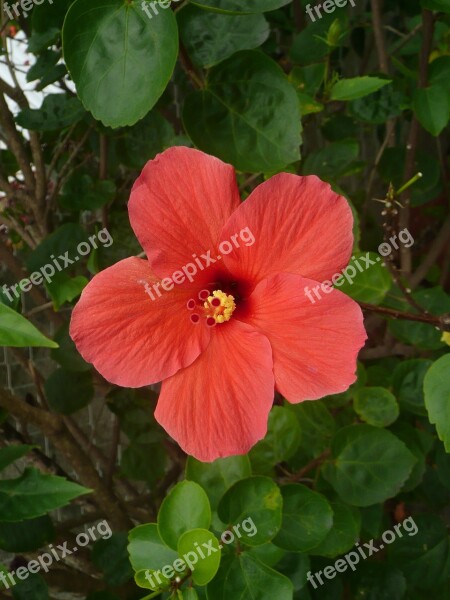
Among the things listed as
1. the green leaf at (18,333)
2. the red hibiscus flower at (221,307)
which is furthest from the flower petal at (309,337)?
the green leaf at (18,333)

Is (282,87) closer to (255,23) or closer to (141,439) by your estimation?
(255,23)

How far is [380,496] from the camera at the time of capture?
934 mm

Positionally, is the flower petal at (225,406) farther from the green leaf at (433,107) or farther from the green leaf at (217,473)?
the green leaf at (433,107)

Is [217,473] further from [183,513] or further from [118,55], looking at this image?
[118,55]

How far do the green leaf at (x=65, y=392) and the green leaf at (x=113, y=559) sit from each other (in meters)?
0.24

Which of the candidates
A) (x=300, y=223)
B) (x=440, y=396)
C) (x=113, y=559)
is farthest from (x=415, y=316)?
(x=113, y=559)

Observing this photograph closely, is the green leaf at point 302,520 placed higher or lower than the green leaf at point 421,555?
higher

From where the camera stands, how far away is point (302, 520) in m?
0.85

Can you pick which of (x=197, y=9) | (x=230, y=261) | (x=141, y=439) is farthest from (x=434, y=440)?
(x=197, y=9)

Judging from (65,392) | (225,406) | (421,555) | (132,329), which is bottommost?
(421,555)

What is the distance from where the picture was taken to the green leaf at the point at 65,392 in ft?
3.76

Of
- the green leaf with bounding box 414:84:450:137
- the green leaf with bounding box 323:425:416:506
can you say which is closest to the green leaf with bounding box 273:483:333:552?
the green leaf with bounding box 323:425:416:506

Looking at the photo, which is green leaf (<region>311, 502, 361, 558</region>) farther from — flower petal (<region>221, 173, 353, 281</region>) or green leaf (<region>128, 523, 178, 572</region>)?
flower petal (<region>221, 173, 353, 281</region>)

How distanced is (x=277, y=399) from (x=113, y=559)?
15.2 inches
